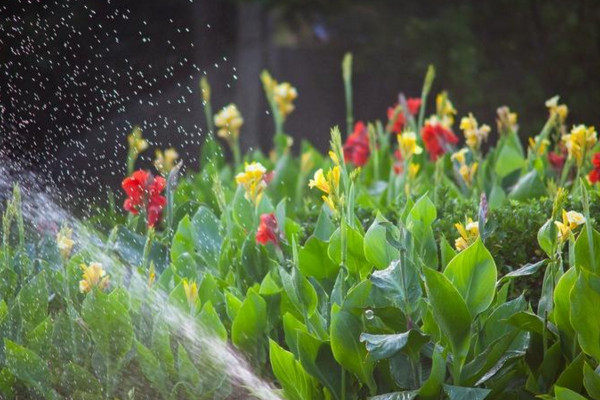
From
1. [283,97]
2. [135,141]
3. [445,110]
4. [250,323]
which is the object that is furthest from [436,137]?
[250,323]

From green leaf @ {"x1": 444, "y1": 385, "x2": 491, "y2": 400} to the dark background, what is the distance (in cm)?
269

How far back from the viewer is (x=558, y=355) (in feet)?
8.01

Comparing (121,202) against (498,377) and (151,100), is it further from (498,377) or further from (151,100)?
(151,100)

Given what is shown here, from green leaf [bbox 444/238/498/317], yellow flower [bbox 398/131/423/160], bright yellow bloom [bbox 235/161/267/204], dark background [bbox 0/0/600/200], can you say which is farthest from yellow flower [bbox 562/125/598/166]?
dark background [bbox 0/0/600/200]

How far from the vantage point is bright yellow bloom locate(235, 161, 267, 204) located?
2.93 metres

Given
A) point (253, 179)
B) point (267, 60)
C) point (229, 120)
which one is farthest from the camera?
point (267, 60)

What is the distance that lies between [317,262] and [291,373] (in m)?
0.35

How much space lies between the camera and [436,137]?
171 inches

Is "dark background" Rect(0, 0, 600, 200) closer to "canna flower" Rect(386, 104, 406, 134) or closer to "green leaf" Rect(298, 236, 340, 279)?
"canna flower" Rect(386, 104, 406, 134)

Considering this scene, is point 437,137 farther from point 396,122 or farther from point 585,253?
point 585,253

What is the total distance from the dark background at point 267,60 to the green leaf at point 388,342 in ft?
8.65

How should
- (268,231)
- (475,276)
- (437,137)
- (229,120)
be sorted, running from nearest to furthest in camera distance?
1. (475,276)
2. (268,231)
3. (437,137)
4. (229,120)

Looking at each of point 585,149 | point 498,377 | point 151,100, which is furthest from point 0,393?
Answer: point 151,100

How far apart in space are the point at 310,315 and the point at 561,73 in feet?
20.2
